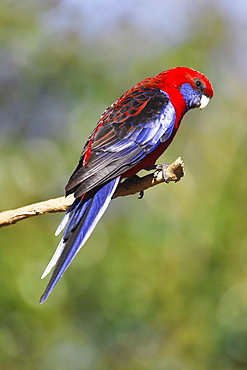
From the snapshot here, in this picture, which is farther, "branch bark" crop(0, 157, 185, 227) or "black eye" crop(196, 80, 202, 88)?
"black eye" crop(196, 80, 202, 88)

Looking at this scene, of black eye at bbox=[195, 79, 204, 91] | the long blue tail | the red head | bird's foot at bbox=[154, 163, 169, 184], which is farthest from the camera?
black eye at bbox=[195, 79, 204, 91]

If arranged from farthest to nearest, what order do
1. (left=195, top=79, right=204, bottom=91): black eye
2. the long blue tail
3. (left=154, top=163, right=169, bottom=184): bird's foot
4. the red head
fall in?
(left=195, top=79, right=204, bottom=91): black eye < the red head < (left=154, top=163, right=169, bottom=184): bird's foot < the long blue tail

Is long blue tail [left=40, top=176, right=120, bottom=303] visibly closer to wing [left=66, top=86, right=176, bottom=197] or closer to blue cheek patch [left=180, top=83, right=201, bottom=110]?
wing [left=66, top=86, right=176, bottom=197]

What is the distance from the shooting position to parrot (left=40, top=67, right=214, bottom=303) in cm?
312

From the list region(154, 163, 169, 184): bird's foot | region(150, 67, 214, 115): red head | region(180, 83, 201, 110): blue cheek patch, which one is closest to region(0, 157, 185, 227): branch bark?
region(154, 163, 169, 184): bird's foot

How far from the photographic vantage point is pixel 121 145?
340 cm

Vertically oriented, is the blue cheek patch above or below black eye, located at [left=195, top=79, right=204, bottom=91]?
below

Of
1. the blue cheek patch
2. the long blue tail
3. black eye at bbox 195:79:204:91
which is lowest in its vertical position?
the long blue tail

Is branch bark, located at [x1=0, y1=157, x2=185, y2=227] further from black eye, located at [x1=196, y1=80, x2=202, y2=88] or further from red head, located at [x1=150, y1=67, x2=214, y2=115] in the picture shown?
black eye, located at [x1=196, y1=80, x2=202, y2=88]

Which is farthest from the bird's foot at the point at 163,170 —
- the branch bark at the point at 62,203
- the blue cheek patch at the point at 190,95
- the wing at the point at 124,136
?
the blue cheek patch at the point at 190,95

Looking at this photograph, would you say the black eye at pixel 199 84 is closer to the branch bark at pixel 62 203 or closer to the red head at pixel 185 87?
the red head at pixel 185 87

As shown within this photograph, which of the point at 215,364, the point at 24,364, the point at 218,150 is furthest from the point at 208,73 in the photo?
the point at 24,364

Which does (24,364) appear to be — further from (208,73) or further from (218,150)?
(208,73)

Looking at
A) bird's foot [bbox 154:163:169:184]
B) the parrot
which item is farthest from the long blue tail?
bird's foot [bbox 154:163:169:184]
